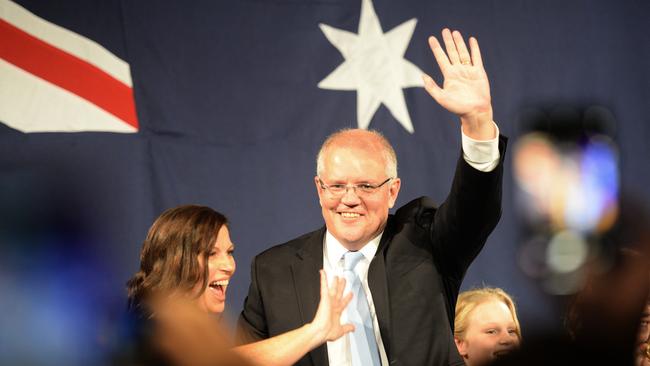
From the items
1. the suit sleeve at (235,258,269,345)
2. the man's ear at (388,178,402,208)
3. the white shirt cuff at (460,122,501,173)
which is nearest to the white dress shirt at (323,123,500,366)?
the white shirt cuff at (460,122,501,173)

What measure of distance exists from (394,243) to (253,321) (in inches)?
19.4

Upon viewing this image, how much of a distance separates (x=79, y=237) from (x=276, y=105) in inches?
42.4

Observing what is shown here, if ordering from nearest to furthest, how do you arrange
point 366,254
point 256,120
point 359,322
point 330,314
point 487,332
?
point 330,314 → point 359,322 → point 366,254 → point 487,332 → point 256,120

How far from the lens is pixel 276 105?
4.26 meters

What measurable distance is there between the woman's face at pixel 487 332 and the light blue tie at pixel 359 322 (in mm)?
794

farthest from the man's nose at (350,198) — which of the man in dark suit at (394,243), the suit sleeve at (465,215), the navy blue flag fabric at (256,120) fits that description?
the navy blue flag fabric at (256,120)

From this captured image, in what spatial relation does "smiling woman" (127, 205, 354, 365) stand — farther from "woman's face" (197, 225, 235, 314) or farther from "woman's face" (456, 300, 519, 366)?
"woman's face" (456, 300, 519, 366)

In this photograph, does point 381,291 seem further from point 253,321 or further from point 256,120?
point 256,120

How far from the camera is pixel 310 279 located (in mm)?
2750

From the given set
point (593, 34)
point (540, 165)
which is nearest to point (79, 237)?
point (540, 165)

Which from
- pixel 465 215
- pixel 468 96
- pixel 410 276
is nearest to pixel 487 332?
pixel 410 276

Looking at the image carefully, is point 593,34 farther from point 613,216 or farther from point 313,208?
point 613,216

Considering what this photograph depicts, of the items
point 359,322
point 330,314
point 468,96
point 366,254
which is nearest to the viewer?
point 330,314

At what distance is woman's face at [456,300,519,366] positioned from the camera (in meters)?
3.38
